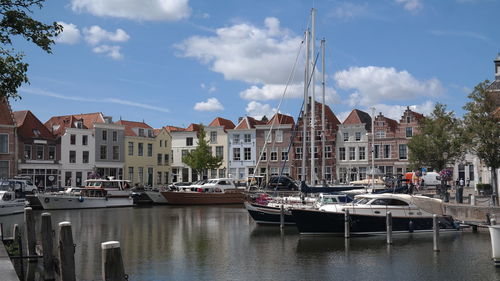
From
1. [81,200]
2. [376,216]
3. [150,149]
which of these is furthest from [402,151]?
[376,216]

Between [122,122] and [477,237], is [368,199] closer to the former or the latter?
[477,237]

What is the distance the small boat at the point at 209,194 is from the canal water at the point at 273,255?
2437 cm

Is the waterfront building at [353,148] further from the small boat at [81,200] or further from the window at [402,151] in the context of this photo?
the small boat at [81,200]

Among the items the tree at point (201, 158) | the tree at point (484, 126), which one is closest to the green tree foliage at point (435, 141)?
the tree at point (484, 126)

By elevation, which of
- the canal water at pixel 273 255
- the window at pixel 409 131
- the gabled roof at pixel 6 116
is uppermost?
the gabled roof at pixel 6 116

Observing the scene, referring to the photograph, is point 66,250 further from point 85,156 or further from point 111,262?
point 85,156

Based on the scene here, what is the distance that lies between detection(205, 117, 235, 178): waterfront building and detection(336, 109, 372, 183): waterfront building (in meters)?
19.7

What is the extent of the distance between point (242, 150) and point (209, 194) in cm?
2613

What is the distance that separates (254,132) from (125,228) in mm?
52342

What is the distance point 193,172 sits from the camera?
9075 cm

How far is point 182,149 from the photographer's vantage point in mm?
92938

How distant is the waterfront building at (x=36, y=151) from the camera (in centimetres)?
6900

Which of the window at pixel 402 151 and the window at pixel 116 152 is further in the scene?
the window at pixel 116 152

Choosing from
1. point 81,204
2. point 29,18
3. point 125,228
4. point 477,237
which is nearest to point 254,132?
point 81,204
